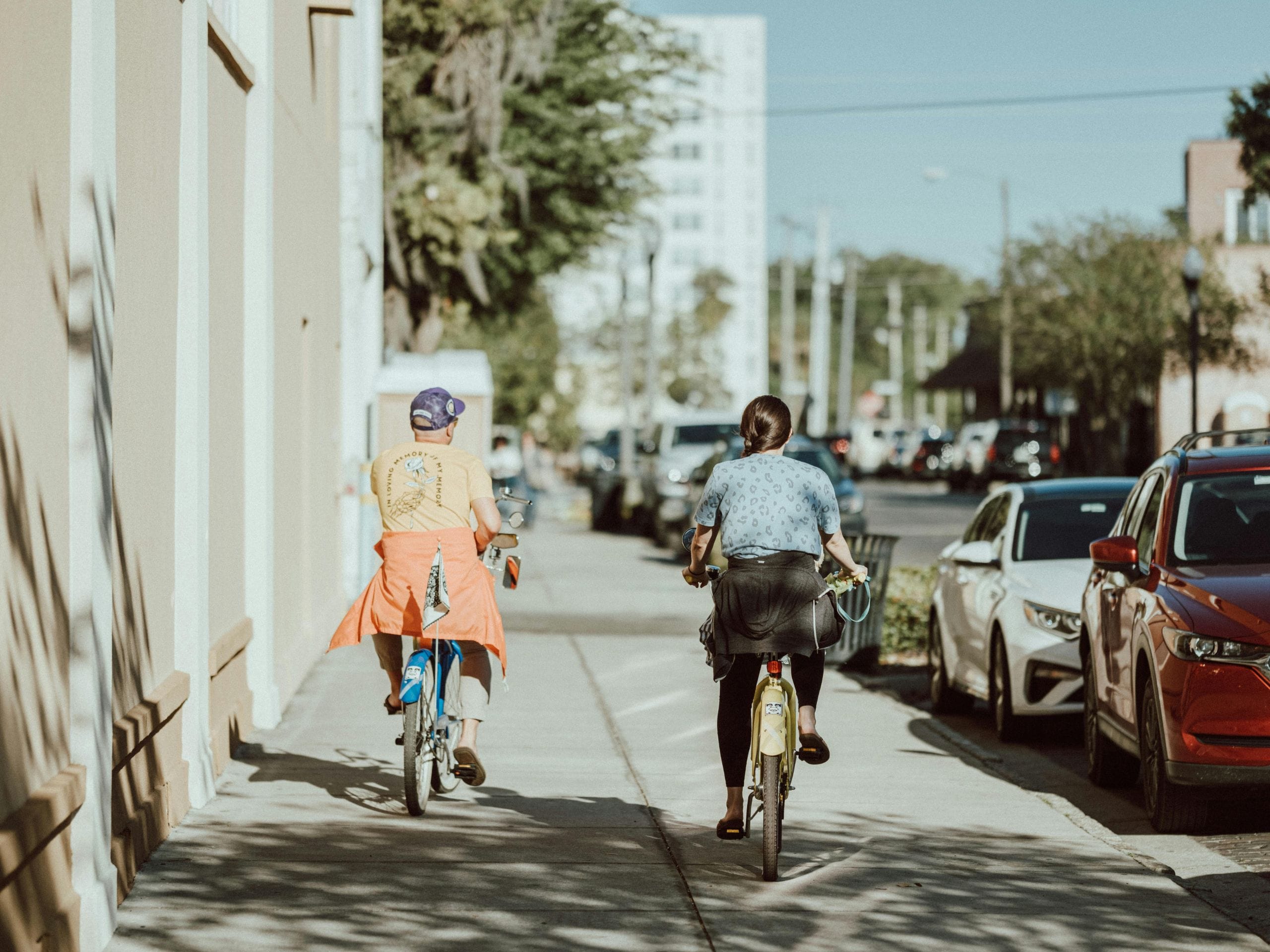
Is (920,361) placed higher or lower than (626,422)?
higher

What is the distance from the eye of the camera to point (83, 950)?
5.70 meters

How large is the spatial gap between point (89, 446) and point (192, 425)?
2.33 m

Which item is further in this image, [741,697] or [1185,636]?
[1185,636]

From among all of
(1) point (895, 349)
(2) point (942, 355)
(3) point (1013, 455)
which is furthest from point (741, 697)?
(2) point (942, 355)

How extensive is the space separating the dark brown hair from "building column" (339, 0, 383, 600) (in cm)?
1127

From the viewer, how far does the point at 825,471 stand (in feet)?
78.7

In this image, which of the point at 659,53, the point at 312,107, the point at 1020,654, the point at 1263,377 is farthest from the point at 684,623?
the point at 1263,377

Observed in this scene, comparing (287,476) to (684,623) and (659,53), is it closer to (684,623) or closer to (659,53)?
(684,623)

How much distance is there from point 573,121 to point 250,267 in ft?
68.5

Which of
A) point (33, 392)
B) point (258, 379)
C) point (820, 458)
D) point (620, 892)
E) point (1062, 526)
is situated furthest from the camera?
point (820, 458)

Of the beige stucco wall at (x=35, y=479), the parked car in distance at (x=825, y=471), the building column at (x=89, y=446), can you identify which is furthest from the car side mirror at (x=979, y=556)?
the parked car in distance at (x=825, y=471)

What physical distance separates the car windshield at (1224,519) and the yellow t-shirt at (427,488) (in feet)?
10.5

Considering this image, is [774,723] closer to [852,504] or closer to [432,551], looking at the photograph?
[432,551]

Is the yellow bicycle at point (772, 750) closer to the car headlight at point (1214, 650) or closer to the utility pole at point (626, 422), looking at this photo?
the car headlight at point (1214, 650)
